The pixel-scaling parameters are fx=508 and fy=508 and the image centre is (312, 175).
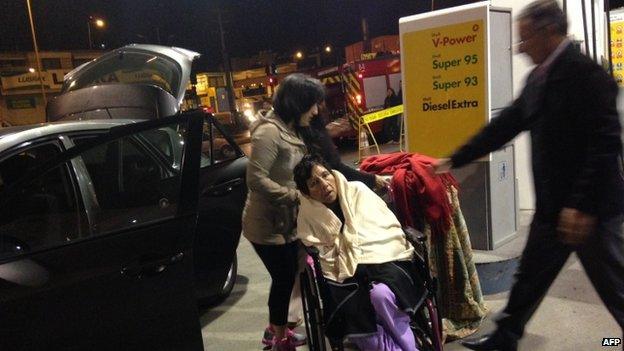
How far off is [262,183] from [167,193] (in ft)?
1.51

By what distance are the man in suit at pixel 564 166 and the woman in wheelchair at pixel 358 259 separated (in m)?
0.52

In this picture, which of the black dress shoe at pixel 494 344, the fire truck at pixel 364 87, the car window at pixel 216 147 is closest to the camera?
the black dress shoe at pixel 494 344

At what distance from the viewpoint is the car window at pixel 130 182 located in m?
2.29

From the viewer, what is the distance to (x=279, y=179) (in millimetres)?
2666

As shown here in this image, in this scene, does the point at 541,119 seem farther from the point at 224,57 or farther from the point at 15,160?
the point at 224,57

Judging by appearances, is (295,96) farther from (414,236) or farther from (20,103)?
(20,103)

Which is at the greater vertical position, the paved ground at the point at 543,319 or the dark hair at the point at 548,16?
the dark hair at the point at 548,16

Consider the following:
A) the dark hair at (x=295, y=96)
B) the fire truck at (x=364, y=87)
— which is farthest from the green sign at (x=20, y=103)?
the dark hair at (x=295, y=96)

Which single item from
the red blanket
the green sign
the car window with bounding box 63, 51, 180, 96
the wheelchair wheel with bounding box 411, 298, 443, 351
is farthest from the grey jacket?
the green sign

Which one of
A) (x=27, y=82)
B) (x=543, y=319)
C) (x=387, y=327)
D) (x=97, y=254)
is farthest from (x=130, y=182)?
(x=27, y=82)

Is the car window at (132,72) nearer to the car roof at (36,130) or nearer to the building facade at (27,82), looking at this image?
the car roof at (36,130)

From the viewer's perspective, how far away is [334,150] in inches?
114

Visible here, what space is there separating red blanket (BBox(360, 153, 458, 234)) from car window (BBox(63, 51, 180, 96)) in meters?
2.80

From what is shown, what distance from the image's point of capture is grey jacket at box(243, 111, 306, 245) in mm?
2559
